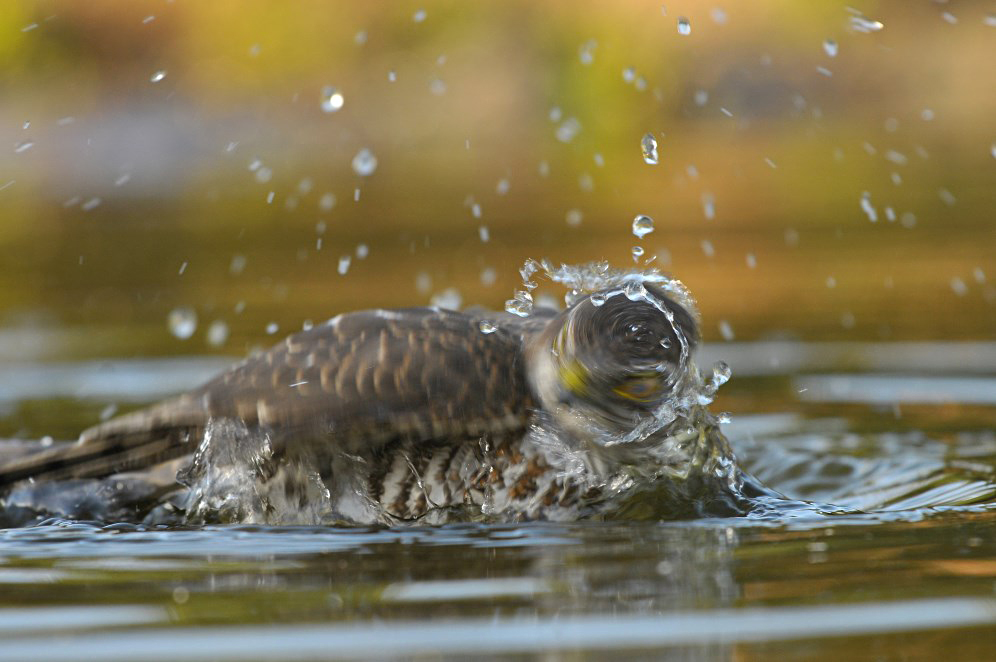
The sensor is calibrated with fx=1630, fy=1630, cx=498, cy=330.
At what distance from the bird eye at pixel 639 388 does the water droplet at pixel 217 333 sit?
15.2 ft

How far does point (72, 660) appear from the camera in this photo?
338cm

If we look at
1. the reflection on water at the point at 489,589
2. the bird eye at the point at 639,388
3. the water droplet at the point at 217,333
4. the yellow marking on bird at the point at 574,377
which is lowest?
the reflection on water at the point at 489,589

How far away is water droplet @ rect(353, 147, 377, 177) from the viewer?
→ 1927 cm

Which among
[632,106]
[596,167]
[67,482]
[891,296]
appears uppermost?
[632,106]

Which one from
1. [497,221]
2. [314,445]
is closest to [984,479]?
[314,445]

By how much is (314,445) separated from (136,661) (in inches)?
64.2

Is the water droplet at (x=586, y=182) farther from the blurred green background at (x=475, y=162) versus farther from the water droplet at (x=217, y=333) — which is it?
the water droplet at (x=217, y=333)

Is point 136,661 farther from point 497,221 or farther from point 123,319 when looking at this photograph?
point 497,221

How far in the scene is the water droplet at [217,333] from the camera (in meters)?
9.12

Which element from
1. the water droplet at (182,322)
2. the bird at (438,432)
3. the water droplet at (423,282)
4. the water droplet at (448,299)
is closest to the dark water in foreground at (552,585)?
the bird at (438,432)

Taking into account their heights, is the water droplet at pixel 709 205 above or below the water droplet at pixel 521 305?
above

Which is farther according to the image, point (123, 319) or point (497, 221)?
point (497, 221)

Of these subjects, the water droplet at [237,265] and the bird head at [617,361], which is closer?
the bird head at [617,361]

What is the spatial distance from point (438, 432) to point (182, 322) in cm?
531
